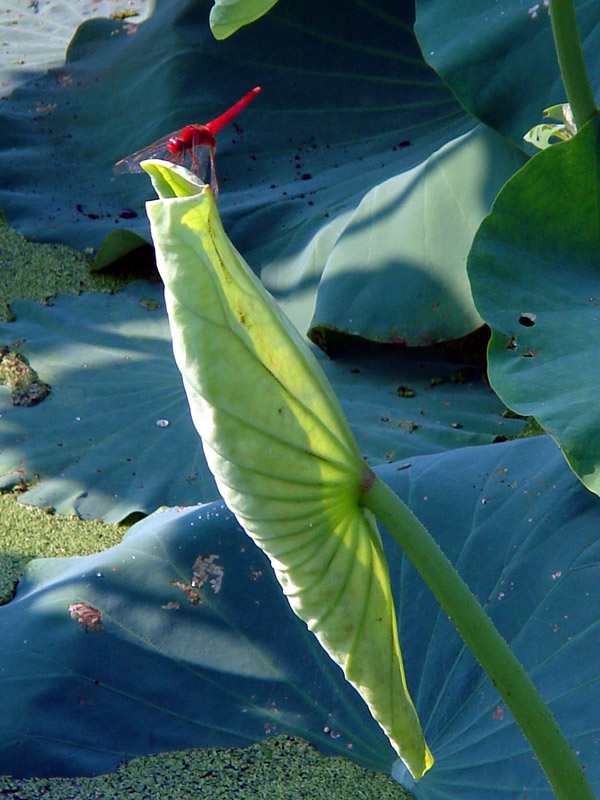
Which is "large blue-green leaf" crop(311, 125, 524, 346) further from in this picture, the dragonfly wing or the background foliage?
the dragonfly wing

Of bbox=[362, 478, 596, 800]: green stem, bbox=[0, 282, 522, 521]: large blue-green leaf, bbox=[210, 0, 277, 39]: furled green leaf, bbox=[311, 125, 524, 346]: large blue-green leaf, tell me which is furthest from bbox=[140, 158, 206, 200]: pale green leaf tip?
bbox=[311, 125, 524, 346]: large blue-green leaf

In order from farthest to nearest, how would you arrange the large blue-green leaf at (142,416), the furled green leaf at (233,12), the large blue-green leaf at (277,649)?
the large blue-green leaf at (142,416), the large blue-green leaf at (277,649), the furled green leaf at (233,12)

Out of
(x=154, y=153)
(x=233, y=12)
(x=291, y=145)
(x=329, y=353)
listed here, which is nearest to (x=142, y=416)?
(x=329, y=353)

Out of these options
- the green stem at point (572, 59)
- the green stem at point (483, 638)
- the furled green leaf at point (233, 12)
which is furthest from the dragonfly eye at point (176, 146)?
the green stem at point (572, 59)

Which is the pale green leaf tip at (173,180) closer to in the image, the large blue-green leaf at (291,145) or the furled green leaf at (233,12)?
the furled green leaf at (233,12)

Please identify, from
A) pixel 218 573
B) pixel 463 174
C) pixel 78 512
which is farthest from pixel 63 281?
pixel 218 573

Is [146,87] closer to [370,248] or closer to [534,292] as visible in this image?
[370,248]

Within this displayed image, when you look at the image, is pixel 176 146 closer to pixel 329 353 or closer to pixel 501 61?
pixel 501 61

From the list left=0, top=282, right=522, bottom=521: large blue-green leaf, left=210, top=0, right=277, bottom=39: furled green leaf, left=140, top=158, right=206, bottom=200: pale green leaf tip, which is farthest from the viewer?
left=0, top=282, right=522, bottom=521: large blue-green leaf
